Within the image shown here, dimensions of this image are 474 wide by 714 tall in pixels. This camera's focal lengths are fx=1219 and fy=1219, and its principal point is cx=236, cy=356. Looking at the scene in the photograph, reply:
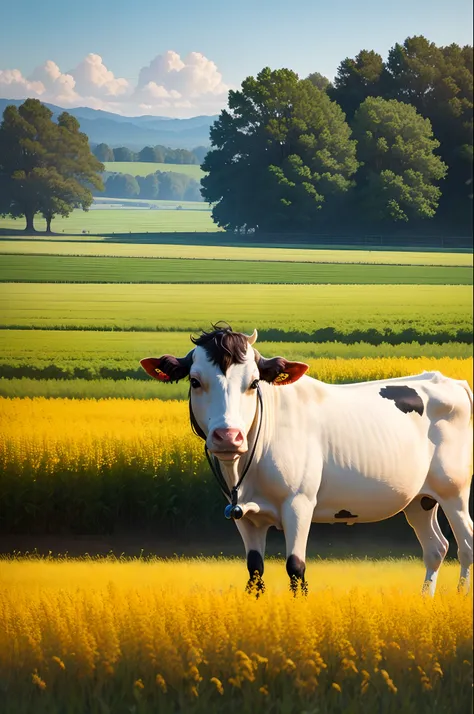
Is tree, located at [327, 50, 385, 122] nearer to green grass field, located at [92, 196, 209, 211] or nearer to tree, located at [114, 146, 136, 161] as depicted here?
green grass field, located at [92, 196, 209, 211]

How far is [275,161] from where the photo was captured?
7.91m

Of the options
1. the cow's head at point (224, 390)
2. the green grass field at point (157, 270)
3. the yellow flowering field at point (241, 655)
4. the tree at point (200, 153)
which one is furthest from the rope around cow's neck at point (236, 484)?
the tree at point (200, 153)

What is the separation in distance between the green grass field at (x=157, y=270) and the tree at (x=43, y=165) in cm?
29

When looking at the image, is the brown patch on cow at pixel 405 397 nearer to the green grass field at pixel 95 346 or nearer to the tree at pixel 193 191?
the green grass field at pixel 95 346

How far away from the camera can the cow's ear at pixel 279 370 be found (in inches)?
211

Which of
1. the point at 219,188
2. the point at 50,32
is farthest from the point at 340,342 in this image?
the point at 50,32

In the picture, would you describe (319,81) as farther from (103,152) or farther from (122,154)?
(103,152)

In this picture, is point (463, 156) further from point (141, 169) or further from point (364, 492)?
point (364, 492)

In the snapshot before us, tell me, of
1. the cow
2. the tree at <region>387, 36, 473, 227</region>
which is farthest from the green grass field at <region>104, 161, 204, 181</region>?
the cow

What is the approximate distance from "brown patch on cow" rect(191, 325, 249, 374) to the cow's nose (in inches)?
10.7

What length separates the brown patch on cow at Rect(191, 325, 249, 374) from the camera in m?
5.10

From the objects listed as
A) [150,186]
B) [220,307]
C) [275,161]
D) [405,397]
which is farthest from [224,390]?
[150,186]

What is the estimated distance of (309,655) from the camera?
17.6ft

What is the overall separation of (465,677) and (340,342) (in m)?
3.35
